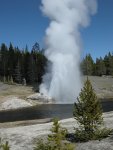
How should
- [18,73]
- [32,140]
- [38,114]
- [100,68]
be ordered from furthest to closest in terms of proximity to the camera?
[100,68] → [18,73] → [38,114] → [32,140]

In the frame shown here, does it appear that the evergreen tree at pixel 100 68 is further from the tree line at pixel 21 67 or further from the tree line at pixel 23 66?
the tree line at pixel 21 67

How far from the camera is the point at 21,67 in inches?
6609

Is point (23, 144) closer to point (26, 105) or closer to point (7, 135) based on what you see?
point (7, 135)

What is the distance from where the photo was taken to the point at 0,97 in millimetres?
122250

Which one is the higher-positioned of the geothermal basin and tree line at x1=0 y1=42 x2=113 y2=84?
tree line at x1=0 y1=42 x2=113 y2=84

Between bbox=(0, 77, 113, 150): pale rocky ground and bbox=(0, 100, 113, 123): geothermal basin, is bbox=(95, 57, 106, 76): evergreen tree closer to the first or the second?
bbox=(0, 77, 113, 150): pale rocky ground

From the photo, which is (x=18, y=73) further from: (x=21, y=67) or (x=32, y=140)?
(x=32, y=140)

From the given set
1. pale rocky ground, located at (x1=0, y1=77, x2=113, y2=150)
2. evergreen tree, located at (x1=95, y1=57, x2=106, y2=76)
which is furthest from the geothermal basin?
evergreen tree, located at (x1=95, y1=57, x2=106, y2=76)

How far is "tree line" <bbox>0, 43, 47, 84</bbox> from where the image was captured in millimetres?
163500

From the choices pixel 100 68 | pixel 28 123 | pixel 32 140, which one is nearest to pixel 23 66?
pixel 100 68

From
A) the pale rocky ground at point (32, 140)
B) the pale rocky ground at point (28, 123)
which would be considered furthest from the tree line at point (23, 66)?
the pale rocky ground at point (32, 140)

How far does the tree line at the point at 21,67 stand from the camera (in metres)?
164

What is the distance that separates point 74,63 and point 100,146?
116 metres

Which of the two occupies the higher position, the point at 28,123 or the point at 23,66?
the point at 23,66
